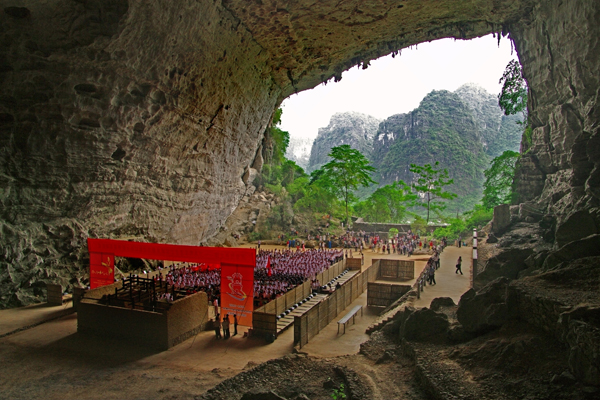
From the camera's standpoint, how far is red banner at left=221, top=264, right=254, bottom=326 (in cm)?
1024

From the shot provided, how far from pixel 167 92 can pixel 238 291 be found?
8036 mm

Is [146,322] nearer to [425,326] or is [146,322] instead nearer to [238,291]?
[238,291]

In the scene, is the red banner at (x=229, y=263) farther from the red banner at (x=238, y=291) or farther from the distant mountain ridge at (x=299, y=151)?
the distant mountain ridge at (x=299, y=151)

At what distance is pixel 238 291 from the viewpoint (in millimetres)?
10406

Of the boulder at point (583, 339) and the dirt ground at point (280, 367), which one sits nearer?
the boulder at point (583, 339)

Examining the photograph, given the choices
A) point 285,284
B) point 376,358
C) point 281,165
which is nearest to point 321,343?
point 376,358

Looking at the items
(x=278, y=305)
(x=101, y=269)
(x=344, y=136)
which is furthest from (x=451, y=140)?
(x=101, y=269)

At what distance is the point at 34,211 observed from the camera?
1320cm

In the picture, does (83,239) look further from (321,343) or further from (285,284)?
(321,343)

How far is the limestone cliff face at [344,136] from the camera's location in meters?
96.2

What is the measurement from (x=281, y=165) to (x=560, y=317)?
39.0m

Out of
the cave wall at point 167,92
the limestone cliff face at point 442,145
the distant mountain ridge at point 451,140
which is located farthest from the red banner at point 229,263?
the limestone cliff face at point 442,145

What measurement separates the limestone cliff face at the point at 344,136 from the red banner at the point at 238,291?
8443cm

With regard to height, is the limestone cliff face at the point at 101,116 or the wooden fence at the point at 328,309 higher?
the limestone cliff face at the point at 101,116
